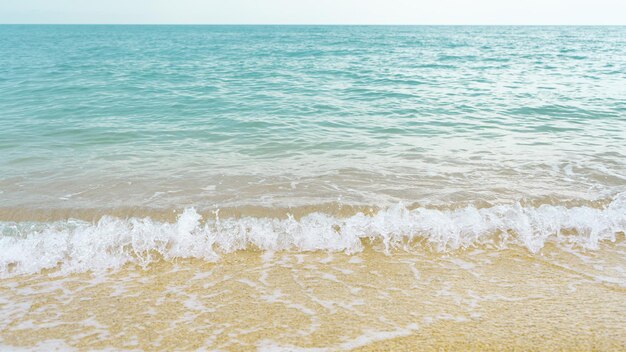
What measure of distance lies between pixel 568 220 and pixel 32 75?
2152 cm

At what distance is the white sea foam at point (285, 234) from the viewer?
4.81 meters

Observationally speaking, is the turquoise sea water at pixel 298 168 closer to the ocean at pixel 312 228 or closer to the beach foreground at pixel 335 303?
the ocean at pixel 312 228

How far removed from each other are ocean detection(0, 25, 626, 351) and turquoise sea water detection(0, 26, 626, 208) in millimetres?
62

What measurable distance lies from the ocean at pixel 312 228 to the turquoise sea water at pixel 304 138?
0.06 metres

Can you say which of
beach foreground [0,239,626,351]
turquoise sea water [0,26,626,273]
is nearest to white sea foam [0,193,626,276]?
turquoise sea water [0,26,626,273]

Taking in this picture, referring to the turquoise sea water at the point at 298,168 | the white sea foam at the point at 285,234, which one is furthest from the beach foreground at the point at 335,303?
the turquoise sea water at the point at 298,168

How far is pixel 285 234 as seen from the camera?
535cm

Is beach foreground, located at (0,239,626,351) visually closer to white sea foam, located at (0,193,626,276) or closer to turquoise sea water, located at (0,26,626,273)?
white sea foam, located at (0,193,626,276)

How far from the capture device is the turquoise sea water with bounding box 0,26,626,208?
678 centimetres

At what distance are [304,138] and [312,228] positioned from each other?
479cm

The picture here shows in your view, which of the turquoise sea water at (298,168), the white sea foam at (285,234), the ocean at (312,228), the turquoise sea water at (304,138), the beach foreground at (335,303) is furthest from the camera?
the turquoise sea water at (304,138)

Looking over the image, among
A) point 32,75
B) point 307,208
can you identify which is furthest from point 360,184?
point 32,75

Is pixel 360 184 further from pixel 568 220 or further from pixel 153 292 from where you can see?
pixel 153 292

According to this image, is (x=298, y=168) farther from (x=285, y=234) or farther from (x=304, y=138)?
(x=285, y=234)
